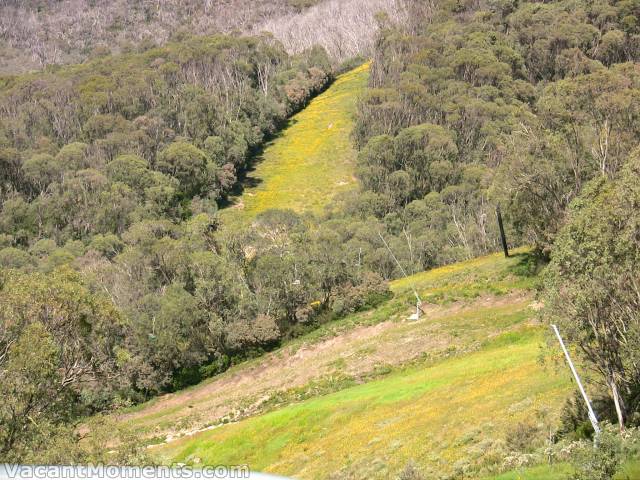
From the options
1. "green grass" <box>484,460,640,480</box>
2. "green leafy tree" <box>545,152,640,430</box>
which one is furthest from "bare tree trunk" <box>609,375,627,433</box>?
"green grass" <box>484,460,640,480</box>

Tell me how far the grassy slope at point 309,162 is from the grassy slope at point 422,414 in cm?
6743

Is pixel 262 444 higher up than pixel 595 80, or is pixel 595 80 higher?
pixel 595 80

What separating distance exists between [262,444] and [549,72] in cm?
12781

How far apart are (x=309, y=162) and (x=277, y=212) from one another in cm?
6222

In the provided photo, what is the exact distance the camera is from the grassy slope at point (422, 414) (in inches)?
1125

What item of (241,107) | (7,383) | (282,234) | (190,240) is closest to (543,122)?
(282,234)

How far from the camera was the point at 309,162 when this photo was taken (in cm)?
14750

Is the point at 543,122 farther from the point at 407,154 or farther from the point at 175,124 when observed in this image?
the point at 175,124

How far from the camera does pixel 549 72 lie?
479ft

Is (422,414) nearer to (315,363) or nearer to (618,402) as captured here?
(618,402)

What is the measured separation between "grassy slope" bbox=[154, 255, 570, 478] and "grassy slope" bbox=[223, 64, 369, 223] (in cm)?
6743

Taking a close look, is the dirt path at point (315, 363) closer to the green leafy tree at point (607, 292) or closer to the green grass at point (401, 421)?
the green grass at point (401, 421)

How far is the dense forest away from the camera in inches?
1039

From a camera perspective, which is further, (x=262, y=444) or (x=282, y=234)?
(x=282, y=234)
